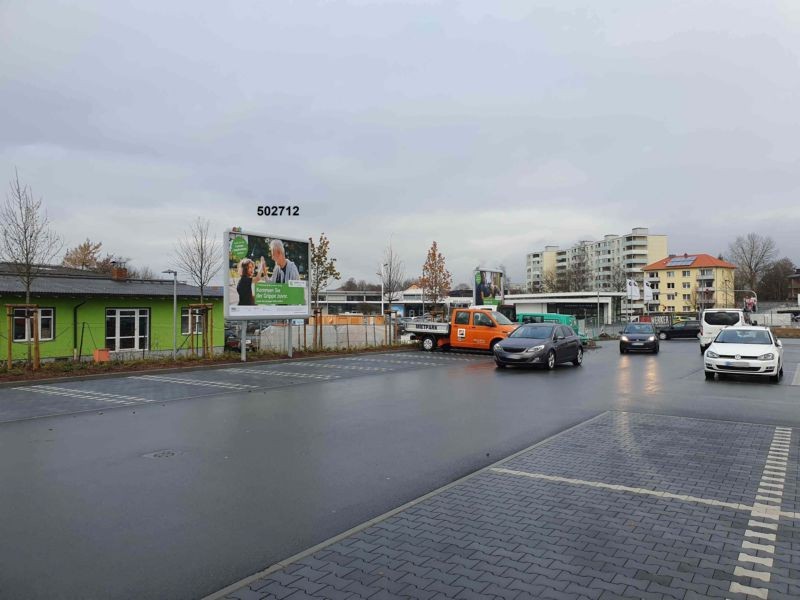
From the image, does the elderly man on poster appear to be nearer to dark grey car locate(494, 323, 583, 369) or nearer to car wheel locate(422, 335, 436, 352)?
car wheel locate(422, 335, 436, 352)

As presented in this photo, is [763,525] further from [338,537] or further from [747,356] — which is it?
[747,356]

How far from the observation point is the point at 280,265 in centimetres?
2223

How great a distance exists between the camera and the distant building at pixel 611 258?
424 ft

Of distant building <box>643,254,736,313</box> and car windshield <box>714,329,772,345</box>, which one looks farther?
distant building <box>643,254,736,313</box>

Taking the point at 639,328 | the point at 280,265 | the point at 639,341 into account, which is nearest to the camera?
the point at 280,265

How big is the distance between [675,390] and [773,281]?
384 feet

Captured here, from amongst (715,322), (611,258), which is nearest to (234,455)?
(715,322)

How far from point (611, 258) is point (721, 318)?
11660cm

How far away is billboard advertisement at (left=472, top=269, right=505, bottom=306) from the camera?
35.1 meters

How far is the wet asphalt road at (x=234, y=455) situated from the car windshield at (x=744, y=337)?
1599mm

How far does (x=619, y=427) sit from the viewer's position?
9.01 m

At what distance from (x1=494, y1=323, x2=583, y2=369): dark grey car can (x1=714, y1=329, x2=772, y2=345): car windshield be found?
474 cm

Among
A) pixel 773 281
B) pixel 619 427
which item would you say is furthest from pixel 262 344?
pixel 773 281

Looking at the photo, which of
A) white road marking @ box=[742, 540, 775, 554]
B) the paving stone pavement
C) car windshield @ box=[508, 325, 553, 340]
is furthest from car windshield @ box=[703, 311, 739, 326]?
white road marking @ box=[742, 540, 775, 554]
